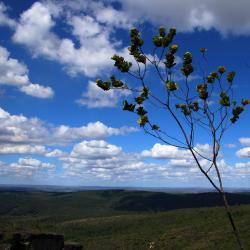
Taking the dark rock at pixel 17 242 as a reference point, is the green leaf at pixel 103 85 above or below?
above

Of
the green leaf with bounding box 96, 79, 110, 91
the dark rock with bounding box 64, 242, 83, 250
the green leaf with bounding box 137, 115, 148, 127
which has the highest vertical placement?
the green leaf with bounding box 96, 79, 110, 91

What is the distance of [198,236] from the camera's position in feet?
366

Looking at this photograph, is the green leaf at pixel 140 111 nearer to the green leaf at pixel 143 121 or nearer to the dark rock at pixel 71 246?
the green leaf at pixel 143 121

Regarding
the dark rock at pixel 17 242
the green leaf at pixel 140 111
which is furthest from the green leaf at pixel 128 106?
the dark rock at pixel 17 242

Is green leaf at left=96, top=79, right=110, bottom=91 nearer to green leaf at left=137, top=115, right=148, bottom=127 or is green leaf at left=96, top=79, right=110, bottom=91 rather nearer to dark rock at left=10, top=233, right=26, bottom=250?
green leaf at left=137, top=115, right=148, bottom=127

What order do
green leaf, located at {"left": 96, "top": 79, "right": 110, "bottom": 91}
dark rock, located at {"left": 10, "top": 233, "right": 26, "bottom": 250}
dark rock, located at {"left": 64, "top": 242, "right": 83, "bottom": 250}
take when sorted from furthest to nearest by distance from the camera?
dark rock, located at {"left": 64, "top": 242, "right": 83, "bottom": 250} → dark rock, located at {"left": 10, "top": 233, "right": 26, "bottom": 250} → green leaf, located at {"left": 96, "top": 79, "right": 110, "bottom": 91}

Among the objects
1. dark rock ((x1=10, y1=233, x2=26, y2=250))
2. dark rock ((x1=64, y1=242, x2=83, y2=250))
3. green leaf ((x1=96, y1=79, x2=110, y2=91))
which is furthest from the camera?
dark rock ((x1=64, y1=242, x2=83, y2=250))

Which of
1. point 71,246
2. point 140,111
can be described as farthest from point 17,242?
point 140,111

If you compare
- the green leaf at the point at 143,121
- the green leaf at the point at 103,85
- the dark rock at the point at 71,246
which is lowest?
the dark rock at the point at 71,246

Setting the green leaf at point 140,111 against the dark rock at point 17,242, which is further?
the dark rock at point 17,242

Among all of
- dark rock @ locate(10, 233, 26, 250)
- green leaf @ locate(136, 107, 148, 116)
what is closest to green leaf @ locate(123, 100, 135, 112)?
green leaf @ locate(136, 107, 148, 116)

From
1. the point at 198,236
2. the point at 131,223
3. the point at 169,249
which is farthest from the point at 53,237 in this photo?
the point at 131,223

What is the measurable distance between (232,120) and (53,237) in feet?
74.6

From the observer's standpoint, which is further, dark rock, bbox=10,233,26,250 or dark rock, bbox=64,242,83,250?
dark rock, bbox=64,242,83,250
